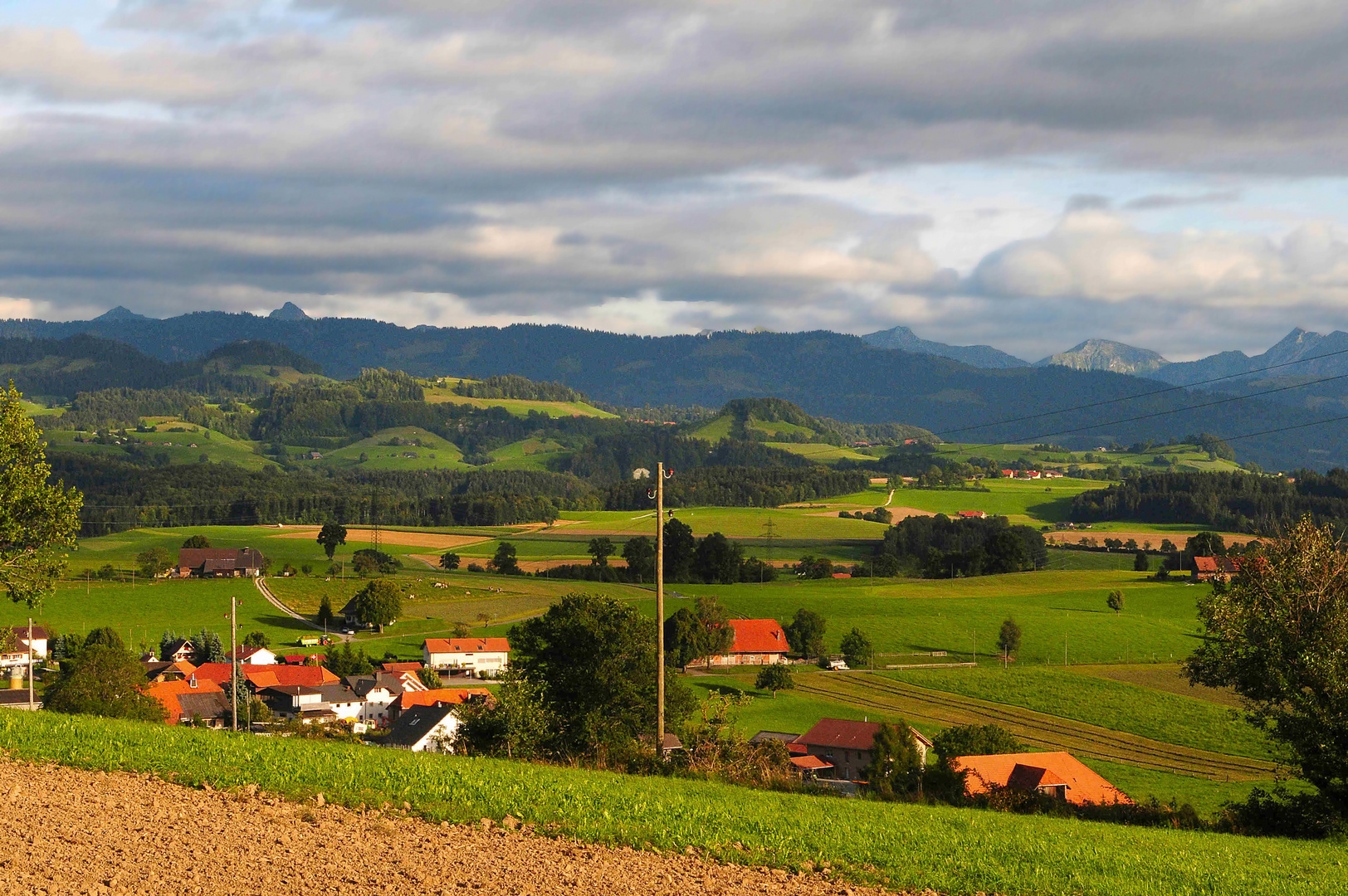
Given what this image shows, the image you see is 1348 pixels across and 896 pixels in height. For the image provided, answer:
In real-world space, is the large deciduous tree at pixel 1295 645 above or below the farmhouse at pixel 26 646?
above

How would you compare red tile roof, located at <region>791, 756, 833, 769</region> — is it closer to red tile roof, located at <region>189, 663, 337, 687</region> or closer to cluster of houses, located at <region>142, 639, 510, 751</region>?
cluster of houses, located at <region>142, 639, 510, 751</region>

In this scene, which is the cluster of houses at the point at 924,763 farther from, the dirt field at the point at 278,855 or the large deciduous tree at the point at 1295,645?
the dirt field at the point at 278,855

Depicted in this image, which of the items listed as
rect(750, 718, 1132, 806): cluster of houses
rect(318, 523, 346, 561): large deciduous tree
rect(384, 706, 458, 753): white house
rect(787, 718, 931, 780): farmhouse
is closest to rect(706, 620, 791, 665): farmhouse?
rect(750, 718, 1132, 806): cluster of houses

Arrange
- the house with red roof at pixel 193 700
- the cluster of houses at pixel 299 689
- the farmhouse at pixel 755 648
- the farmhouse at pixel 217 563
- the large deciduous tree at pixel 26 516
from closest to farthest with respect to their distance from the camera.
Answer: the large deciduous tree at pixel 26 516, the house with red roof at pixel 193 700, the cluster of houses at pixel 299 689, the farmhouse at pixel 755 648, the farmhouse at pixel 217 563

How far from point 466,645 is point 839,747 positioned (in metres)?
39.4

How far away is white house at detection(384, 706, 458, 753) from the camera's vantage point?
182 ft

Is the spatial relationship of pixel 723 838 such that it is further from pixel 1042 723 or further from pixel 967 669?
pixel 967 669

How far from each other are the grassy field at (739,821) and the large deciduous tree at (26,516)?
9018 millimetres

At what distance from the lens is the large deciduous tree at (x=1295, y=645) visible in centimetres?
2342

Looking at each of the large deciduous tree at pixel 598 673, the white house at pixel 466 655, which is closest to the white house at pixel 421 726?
the large deciduous tree at pixel 598 673

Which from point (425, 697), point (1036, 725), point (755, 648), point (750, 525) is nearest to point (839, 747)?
point (1036, 725)

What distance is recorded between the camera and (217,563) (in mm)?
129250

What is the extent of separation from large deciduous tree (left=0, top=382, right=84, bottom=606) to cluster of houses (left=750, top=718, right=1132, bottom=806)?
22.0m

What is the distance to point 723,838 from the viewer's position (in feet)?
50.9
